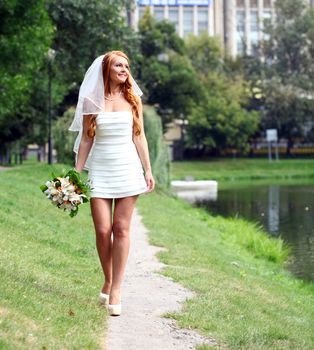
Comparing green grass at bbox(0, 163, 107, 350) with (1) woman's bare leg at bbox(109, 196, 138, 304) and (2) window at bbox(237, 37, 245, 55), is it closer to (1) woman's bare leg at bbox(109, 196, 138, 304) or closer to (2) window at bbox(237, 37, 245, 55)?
(1) woman's bare leg at bbox(109, 196, 138, 304)

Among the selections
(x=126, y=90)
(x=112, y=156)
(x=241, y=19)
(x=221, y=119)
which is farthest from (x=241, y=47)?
(x=112, y=156)

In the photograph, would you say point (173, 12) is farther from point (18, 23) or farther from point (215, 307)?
point (215, 307)

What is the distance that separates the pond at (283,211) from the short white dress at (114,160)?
28.6 ft

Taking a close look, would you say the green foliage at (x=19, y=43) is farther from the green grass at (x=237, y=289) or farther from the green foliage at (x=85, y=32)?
the green grass at (x=237, y=289)

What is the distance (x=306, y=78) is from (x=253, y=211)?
45315 mm

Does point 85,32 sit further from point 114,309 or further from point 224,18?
point 224,18

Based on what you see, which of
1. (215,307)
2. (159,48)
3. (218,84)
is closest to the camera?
(215,307)

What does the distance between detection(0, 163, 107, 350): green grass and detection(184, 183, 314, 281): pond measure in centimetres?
562

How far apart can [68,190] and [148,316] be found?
52.7 inches

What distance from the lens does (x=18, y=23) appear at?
2811 centimetres

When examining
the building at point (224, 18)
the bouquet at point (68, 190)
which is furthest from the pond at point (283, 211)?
the building at point (224, 18)

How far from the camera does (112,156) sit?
734 cm

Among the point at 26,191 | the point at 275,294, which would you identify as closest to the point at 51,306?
the point at 275,294

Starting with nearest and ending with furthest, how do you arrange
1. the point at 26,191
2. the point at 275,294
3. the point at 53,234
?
1. the point at 275,294
2. the point at 53,234
3. the point at 26,191
